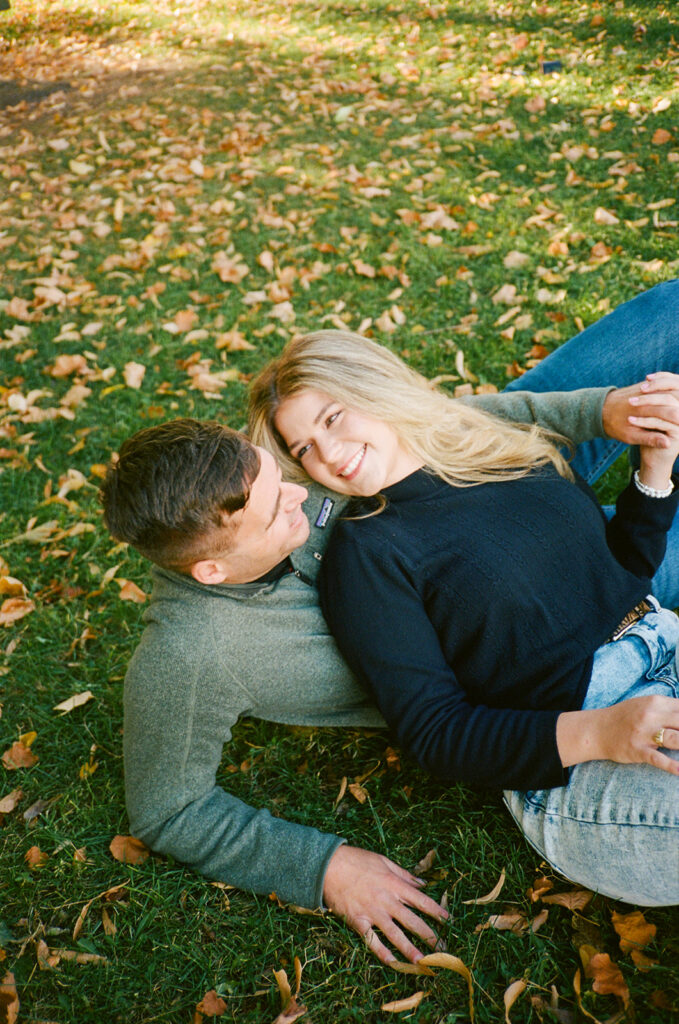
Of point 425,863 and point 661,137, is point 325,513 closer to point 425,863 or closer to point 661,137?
point 425,863

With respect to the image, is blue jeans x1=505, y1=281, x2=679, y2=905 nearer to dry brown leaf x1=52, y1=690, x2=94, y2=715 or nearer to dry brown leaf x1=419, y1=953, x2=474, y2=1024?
dry brown leaf x1=419, y1=953, x2=474, y2=1024

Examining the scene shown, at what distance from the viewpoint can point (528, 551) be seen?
86.6 inches

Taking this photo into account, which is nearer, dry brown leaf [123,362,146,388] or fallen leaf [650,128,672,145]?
dry brown leaf [123,362,146,388]

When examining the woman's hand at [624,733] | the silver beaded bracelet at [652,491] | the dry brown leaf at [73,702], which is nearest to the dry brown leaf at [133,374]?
the dry brown leaf at [73,702]

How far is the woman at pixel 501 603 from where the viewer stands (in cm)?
192

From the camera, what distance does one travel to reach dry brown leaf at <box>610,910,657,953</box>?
203cm

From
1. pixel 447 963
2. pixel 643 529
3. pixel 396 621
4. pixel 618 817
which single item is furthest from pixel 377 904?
pixel 643 529

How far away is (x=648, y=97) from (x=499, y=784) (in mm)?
6627

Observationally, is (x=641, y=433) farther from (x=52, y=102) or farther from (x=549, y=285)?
(x=52, y=102)

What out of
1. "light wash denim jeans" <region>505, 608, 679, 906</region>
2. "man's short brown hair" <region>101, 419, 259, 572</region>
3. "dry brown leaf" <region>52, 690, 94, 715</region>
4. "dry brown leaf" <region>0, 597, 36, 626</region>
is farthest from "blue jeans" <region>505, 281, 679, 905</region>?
"dry brown leaf" <region>0, 597, 36, 626</region>

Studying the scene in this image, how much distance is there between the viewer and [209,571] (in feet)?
6.81

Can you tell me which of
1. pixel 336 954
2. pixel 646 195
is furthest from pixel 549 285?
pixel 336 954

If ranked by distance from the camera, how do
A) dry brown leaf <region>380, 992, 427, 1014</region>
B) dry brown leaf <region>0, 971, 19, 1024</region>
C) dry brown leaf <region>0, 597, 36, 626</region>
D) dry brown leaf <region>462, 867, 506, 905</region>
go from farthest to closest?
dry brown leaf <region>0, 597, 36, 626</region>
dry brown leaf <region>462, 867, 506, 905</region>
dry brown leaf <region>0, 971, 19, 1024</region>
dry brown leaf <region>380, 992, 427, 1014</region>

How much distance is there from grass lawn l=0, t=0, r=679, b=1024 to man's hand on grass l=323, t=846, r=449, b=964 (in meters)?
0.07
